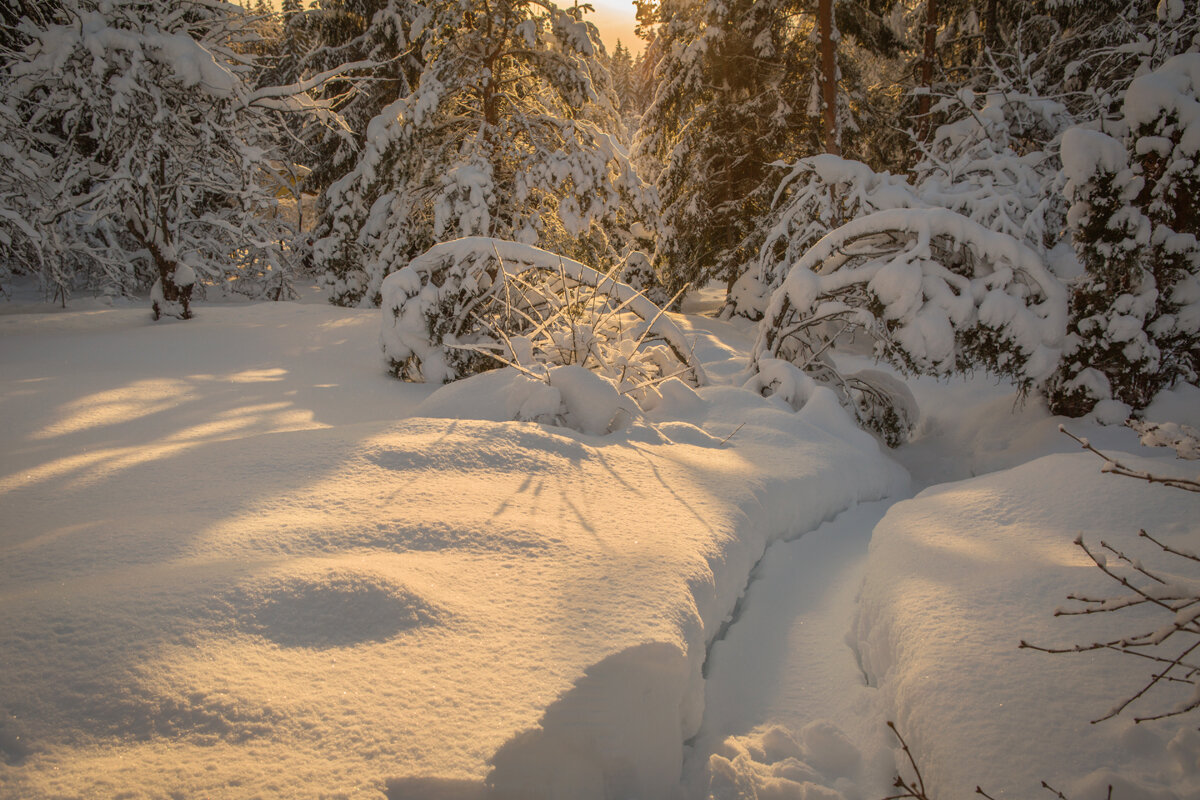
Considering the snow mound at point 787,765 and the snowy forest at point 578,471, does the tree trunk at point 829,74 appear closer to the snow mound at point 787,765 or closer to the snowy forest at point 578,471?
the snowy forest at point 578,471

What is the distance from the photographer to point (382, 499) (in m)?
2.58

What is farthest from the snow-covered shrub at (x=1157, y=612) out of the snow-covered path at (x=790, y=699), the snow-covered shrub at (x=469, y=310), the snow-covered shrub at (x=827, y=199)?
the snow-covered shrub at (x=827, y=199)

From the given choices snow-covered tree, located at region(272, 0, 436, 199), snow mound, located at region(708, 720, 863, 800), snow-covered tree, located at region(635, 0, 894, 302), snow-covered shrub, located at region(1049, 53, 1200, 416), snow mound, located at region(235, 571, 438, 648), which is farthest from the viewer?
snow-covered tree, located at region(272, 0, 436, 199)

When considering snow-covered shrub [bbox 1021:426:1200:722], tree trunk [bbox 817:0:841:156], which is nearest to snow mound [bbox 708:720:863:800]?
snow-covered shrub [bbox 1021:426:1200:722]

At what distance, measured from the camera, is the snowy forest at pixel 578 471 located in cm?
155

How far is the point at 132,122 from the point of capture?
6699mm

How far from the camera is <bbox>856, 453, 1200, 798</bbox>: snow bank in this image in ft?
5.19

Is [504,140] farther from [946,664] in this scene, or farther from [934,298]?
[946,664]

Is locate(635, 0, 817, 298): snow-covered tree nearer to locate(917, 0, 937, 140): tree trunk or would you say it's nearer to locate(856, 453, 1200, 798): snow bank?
locate(917, 0, 937, 140): tree trunk

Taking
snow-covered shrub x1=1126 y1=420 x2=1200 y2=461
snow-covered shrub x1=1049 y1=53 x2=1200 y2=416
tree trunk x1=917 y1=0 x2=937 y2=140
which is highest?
tree trunk x1=917 y1=0 x2=937 y2=140

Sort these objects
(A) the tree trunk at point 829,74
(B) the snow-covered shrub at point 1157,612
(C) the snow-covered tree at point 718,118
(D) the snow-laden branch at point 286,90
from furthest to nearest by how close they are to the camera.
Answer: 1. (C) the snow-covered tree at point 718,118
2. (A) the tree trunk at point 829,74
3. (D) the snow-laden branch at point 286,90
4. (B) the snow-covered shrub at point 1157,612

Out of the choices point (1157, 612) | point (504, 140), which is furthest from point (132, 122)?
point (1157, 612)

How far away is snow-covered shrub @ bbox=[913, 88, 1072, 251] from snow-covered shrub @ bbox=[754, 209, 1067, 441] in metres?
1.27

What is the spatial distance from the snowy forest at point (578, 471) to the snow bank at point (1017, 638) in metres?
0.01
